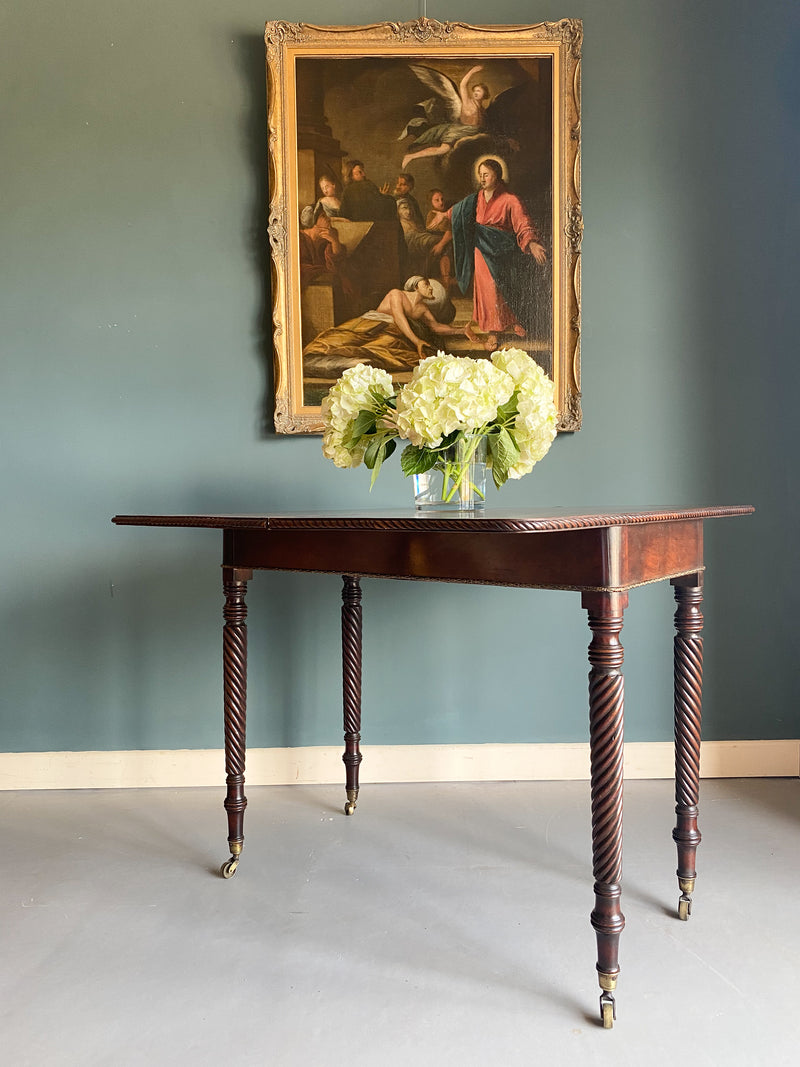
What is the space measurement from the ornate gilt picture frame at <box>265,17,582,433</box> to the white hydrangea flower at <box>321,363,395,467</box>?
2.78ft

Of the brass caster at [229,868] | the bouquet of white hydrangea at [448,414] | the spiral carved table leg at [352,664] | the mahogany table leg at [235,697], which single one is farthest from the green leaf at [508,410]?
the brass caster at [229,868]

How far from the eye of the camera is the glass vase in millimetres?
1800

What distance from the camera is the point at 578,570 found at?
58.0 inches

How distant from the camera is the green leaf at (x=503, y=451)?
179cm

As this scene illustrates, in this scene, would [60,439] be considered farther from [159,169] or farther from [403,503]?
[403,503]

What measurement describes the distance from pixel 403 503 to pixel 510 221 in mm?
1029

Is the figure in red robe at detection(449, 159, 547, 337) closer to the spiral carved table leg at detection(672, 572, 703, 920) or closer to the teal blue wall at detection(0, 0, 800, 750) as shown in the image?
the teal blue wall at detection(0, 0, 800, 750)

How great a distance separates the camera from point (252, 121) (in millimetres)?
2744

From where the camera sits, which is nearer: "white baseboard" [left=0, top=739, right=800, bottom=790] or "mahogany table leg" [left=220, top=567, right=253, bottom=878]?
"mahogany table leg" [left=220, top=567, right=253, bottom=878]

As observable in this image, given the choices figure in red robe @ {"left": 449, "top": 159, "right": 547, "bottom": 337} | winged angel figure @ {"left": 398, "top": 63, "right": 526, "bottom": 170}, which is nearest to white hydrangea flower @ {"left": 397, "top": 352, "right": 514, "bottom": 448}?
figure in red robe @ {"left": 449, "top": 159, "right": 547, "bottom": 337}

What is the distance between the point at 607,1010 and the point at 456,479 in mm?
1100

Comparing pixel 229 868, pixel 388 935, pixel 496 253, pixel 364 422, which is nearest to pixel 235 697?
pixel 229 868

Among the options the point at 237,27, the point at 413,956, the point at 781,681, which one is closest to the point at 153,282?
the point at 237,27

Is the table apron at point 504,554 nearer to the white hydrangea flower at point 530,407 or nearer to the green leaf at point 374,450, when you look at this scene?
the green leaf at point 374,450
